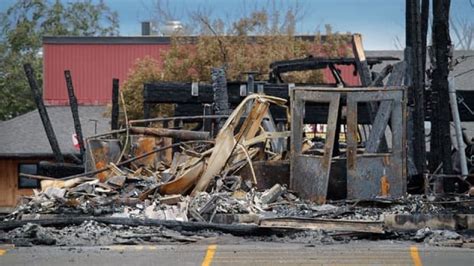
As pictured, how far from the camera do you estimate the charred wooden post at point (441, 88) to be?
1936 centimetres

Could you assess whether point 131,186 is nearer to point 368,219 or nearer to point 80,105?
point 368,219

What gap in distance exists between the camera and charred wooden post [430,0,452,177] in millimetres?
19359

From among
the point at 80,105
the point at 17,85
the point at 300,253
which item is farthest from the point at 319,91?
the point at 17,85

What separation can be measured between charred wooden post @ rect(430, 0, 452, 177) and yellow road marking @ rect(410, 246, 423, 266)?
5.96 m

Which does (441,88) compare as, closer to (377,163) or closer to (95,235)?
(377,163)

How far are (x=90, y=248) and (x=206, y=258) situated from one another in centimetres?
189

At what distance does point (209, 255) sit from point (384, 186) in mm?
5995

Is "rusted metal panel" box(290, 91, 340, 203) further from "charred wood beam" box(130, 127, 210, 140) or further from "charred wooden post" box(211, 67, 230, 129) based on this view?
"charred wooden post" box(211, 67, 230, 129)

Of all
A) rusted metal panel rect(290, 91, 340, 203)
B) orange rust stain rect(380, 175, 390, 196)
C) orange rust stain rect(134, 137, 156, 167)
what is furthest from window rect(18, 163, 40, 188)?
orange rust stain rect(380, 175, 390, 196)

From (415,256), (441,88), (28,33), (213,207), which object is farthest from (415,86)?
(28,33)

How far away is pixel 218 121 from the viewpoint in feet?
73.6

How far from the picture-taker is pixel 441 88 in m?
19.4

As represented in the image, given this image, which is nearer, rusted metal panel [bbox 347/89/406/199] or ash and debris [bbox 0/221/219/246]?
ash and debris [bbox 0/221/219/246]

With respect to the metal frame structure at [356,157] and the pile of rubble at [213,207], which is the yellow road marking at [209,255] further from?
the metal frame structure at [356,157]
